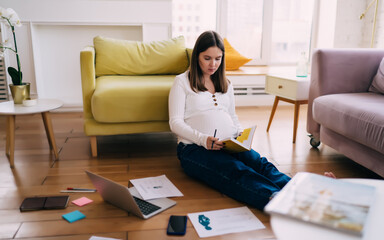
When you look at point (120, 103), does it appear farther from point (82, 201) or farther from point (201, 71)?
point (82, 201)

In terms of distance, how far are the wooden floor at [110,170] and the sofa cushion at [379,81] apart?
468 mm

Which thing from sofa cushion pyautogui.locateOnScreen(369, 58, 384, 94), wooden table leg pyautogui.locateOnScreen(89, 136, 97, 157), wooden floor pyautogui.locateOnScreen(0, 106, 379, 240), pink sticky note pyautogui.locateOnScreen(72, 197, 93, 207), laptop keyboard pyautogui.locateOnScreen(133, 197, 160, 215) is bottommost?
wooden floor pyautogui.locateOnScreen(0, 106, 379, 240)

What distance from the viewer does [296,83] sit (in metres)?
2.39

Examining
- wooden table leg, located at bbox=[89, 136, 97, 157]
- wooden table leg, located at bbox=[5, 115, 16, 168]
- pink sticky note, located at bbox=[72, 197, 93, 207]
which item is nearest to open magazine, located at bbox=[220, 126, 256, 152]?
pink sticky note, located at bbox=[72, 197, 93, 207]

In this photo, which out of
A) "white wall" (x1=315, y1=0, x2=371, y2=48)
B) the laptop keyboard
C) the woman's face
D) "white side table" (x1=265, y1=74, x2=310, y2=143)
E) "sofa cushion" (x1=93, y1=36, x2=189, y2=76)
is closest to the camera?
the laptop keyboard

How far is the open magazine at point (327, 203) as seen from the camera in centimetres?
74

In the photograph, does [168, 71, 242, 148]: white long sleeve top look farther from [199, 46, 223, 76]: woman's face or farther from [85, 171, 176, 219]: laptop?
[85, 171, 176, 219]: laptop

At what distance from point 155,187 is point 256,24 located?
2866 millimetres

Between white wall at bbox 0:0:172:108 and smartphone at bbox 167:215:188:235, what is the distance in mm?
2368

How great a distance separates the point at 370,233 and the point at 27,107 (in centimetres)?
190

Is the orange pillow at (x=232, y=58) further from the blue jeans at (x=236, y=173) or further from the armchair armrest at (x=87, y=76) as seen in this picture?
the blue jeans at (x=236, y=173)

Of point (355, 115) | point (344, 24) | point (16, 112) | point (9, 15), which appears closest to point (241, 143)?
point (355, 115)

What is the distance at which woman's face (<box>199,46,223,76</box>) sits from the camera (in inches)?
69.0

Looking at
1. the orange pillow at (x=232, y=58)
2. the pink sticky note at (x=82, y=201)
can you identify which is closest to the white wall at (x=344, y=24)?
the orange pillow at (x=232, y=58)
